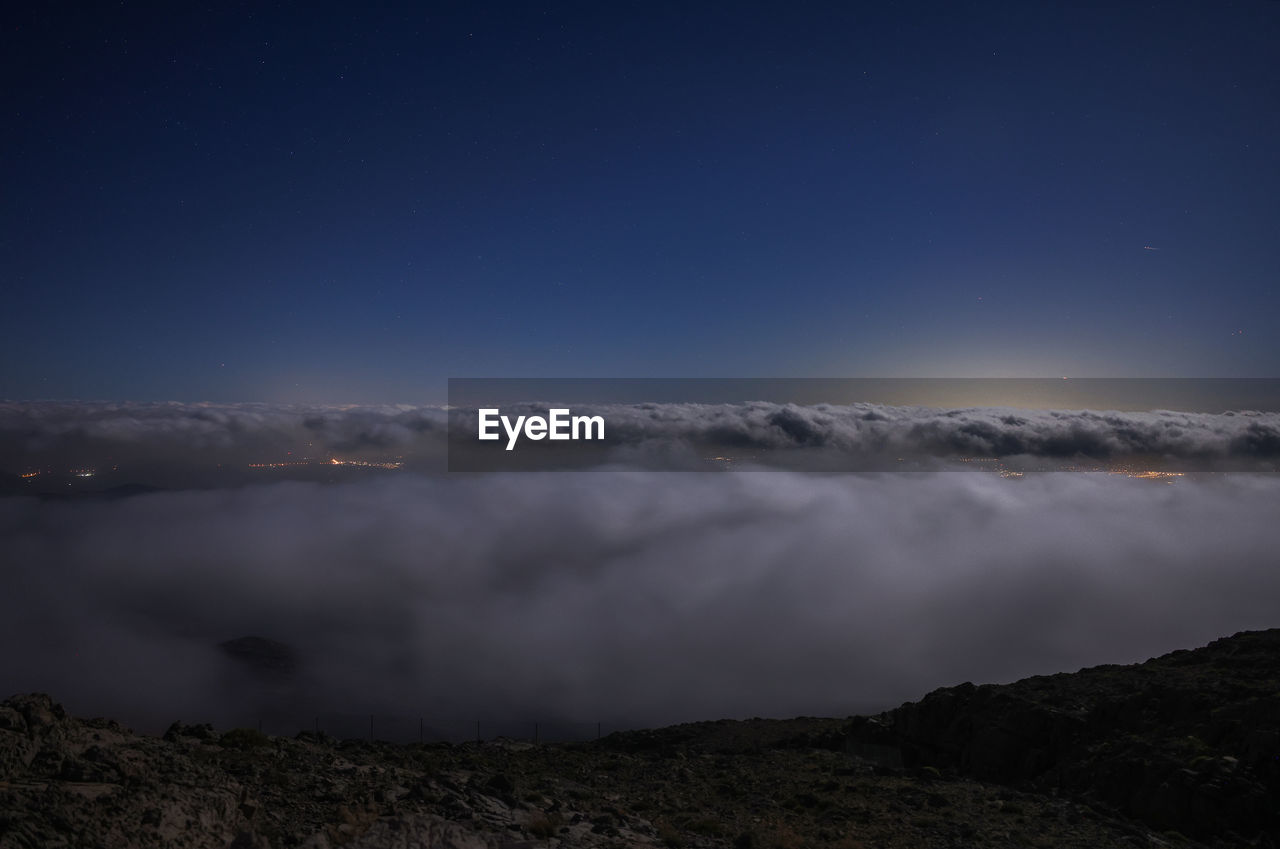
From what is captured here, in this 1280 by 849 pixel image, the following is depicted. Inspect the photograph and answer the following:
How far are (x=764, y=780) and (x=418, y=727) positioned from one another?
4395 inches

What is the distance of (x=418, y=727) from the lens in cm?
11606

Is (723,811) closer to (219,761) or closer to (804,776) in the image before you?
(804,776)

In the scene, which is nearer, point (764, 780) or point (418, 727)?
point (764, 780)

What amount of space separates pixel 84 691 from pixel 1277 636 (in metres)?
210

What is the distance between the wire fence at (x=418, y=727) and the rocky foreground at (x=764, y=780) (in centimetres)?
6667

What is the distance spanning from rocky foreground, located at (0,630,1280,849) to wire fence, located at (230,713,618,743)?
66.7 meters

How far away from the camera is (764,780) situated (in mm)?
25281

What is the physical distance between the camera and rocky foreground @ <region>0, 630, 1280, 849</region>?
11.4 metres

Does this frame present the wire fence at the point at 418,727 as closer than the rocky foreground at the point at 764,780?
No

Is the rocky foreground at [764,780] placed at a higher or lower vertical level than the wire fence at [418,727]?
higher

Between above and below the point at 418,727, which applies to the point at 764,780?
above

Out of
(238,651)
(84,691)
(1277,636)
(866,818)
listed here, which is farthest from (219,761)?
(238,651)

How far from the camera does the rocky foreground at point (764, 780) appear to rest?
11.4 meters

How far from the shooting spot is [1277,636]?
3203cm
